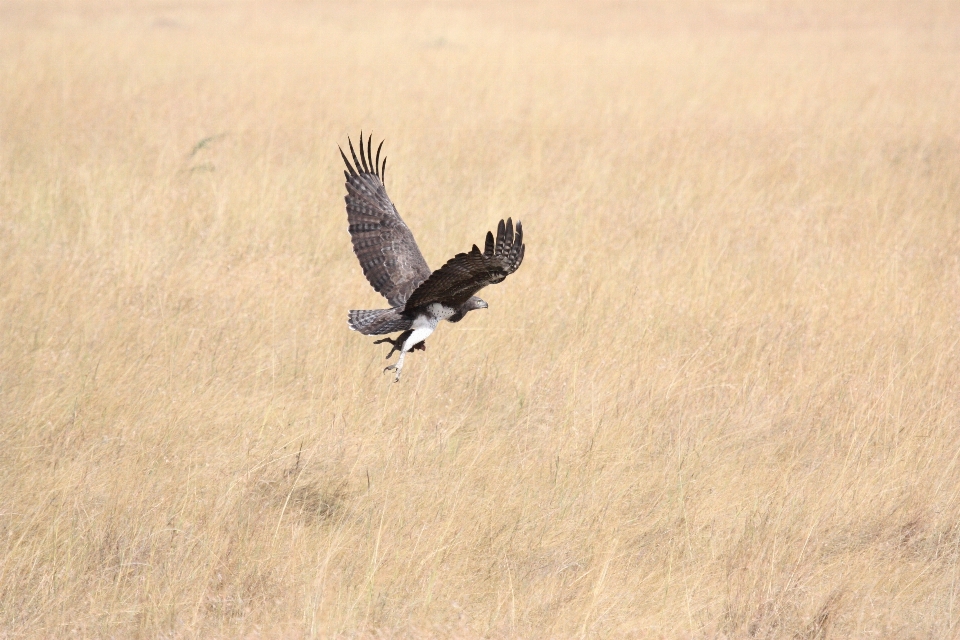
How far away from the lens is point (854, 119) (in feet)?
37.8

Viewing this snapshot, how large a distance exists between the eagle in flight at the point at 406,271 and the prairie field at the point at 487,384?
14.4 inches

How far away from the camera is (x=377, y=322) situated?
481 cm

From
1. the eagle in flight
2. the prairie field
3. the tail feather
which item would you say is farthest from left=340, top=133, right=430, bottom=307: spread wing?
the prairie field

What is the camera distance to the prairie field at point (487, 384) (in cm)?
359

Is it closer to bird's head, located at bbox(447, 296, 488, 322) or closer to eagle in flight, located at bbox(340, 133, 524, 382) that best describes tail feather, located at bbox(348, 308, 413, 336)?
eagle in flight, located at bbox(340, 133, 524, 382)

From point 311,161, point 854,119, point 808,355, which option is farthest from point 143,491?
point 854,119

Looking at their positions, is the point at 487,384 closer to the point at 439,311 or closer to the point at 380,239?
the point at 439,311

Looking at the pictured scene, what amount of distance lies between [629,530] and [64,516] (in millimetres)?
2129

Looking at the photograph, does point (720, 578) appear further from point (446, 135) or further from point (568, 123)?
point (568, 123)

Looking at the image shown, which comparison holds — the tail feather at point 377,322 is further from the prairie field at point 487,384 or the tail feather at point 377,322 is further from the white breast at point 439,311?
the prairie field at point 487,384

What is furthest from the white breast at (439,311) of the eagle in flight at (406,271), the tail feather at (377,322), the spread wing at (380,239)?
the spread wing at (380,239)

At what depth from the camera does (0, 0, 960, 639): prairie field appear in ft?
11.8

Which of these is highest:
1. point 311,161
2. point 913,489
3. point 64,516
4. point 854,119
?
point 854,119

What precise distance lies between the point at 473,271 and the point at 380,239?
1.39 metres
